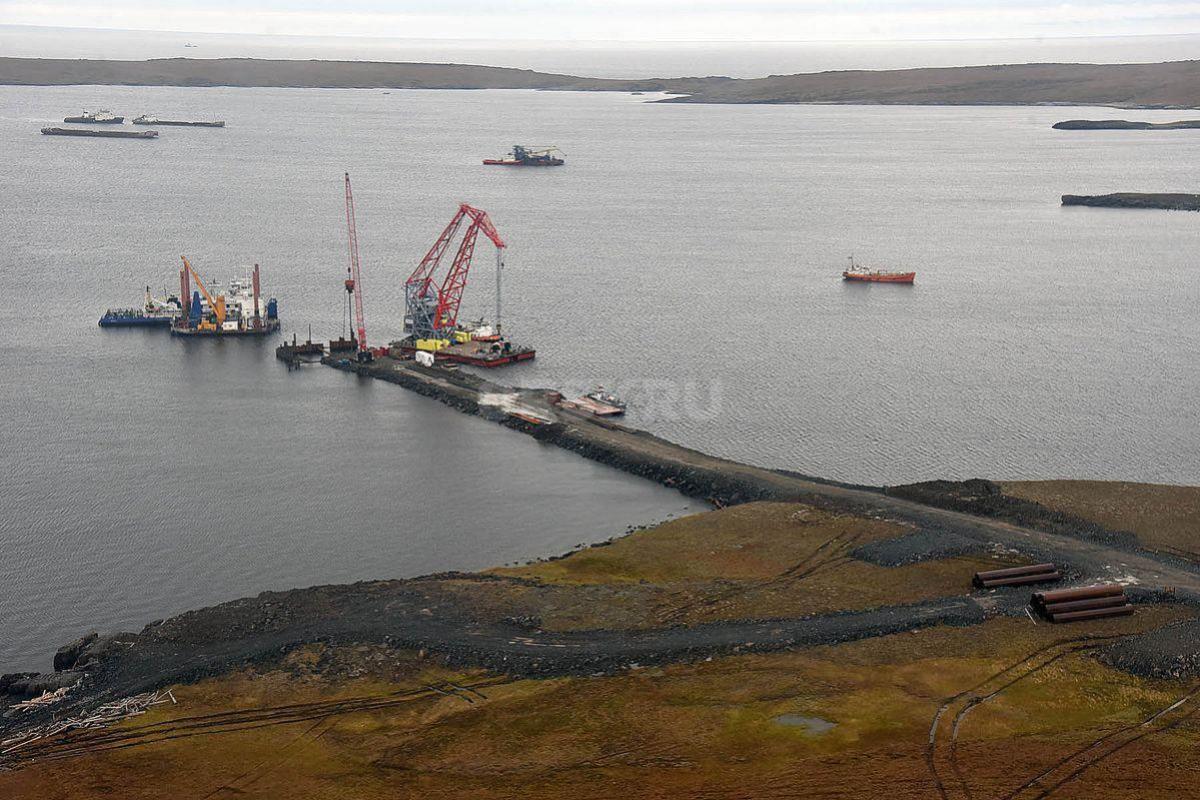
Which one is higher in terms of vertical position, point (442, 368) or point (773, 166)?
point (773, 166)

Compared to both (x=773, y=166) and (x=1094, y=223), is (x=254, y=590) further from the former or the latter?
(x=773, y=166)

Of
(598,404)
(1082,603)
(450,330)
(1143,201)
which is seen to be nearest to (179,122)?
(1143,201)

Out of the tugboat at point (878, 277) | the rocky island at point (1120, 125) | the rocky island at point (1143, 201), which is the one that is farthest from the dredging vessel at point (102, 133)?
the rocky island at point (1120, 125)

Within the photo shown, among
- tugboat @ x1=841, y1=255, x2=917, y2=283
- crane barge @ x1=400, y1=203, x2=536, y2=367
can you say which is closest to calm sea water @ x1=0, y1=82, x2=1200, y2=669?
crane barge @ x1=400, y1=203, x2=536, y2=367

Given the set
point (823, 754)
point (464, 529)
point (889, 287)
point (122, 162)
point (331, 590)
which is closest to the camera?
point (823, 754)

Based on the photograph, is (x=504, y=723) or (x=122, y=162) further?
(x=122, y=162)

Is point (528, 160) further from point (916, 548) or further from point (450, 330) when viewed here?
point (916, 548)

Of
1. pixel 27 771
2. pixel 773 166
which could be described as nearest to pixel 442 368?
pixel 27 771

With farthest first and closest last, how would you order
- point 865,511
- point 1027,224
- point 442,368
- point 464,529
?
point 1027,224
point 442,368
point 464,529
point 865,511
